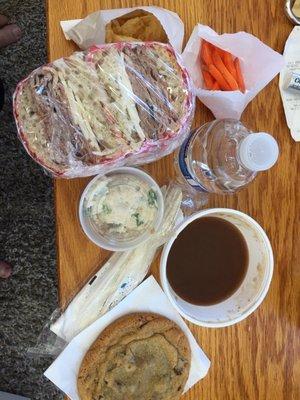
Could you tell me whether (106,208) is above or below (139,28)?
below

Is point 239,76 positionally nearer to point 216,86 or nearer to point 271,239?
point 216,86

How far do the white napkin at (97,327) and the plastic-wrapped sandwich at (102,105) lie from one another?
22 cm

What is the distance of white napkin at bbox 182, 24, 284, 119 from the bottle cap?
14 cm

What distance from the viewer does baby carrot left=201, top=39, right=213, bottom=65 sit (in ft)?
2.54

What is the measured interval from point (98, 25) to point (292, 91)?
1.01 ft

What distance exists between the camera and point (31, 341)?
4.20ft

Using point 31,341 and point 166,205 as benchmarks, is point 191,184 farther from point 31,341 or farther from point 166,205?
point 31,341

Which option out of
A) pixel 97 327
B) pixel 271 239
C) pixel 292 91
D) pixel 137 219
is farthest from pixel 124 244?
pixel 292 91


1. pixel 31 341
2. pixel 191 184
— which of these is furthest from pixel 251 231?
pixel 31 341

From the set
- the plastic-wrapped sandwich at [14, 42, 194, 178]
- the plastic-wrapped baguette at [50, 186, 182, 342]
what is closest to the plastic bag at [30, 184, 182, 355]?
the plastic-wrapped baguette at [50, 186, 182, 342]

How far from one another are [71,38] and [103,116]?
18cm

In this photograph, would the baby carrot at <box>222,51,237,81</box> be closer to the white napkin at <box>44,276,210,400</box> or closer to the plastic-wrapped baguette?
the plastic-wrapped baguette

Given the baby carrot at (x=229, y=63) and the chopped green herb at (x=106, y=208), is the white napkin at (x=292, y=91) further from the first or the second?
the chopped green herb at (x=106, y=208)

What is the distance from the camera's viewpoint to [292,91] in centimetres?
82
